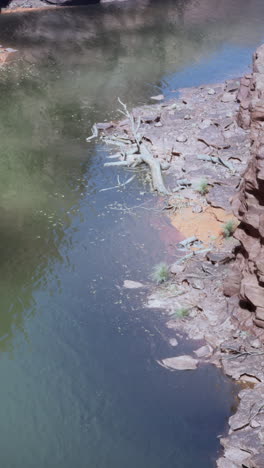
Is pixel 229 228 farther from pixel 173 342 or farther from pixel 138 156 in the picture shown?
Result: pixel 138 156

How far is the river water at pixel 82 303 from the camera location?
340 inches

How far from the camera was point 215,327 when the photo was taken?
1055 cm

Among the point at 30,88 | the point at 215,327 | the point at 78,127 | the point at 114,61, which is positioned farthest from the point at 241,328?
the point at 114,61

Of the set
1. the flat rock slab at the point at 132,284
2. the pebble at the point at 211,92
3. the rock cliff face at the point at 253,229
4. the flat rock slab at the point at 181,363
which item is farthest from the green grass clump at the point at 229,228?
the pebble at the point at 211,92

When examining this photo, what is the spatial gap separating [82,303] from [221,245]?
12.6 ft

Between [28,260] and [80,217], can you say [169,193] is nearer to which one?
[80,217]

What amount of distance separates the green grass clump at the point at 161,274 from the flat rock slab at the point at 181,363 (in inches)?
88.9

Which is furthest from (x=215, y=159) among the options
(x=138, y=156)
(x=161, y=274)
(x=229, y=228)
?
(x=161, y=274)

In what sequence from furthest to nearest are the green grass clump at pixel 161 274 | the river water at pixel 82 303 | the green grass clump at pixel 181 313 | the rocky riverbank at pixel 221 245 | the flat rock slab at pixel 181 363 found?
the green grass clump at pixel 161 274 → the green grass clump at pixel 181 313 → the flat rock slab at pixel 181 363 → the rocky riverbank at pixel 221 245 → the river water at pixel 82 303

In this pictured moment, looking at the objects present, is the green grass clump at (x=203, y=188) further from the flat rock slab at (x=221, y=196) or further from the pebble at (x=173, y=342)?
the pebble at (x=173, y=342)

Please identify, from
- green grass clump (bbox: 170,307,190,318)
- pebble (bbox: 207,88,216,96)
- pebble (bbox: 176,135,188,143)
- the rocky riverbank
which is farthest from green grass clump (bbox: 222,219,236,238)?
pebble (bbox: 207,88,216,96)

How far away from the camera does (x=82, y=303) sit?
37.6ft

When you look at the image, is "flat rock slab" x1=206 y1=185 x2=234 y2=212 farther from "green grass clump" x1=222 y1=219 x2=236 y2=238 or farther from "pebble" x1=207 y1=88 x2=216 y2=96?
"pebble" x1=207 y1=88 x2=216 y2=96

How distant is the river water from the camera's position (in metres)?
8.64
